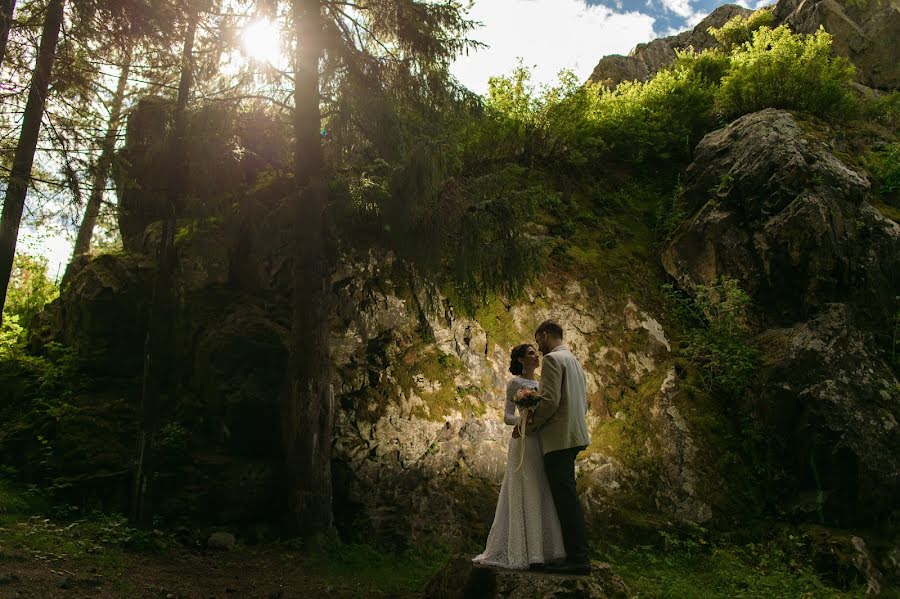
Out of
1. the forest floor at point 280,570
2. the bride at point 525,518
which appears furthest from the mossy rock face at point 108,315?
the bride at point 525,518

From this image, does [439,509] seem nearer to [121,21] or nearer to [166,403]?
[166,403]

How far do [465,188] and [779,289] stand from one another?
17.5ft

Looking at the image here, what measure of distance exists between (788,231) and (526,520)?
22.6ft

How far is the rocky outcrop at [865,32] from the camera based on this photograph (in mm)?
15328

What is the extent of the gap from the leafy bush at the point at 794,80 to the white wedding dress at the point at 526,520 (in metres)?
9.75

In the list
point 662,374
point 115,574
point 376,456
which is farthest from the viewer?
point 662,374

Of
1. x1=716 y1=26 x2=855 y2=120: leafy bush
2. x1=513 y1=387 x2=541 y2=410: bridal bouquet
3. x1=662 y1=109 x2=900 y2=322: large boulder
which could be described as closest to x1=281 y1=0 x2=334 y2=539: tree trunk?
x1=513 y1=387 x2=541 y2=410: bridal bouquet

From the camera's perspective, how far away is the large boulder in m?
8.86

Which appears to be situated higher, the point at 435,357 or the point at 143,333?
the point at 143,333

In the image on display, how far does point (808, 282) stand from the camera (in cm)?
889

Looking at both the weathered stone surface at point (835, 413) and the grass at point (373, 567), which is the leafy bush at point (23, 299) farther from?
the weathered stone surface at point (835, 413)

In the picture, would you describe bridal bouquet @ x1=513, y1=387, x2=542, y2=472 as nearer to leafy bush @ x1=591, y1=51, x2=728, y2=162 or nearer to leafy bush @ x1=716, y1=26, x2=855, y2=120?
leafy bush @ x1=591, y1=51, x2=728, y2=162

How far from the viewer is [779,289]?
916cm

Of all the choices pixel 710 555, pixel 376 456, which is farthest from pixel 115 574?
pixel 710 555
